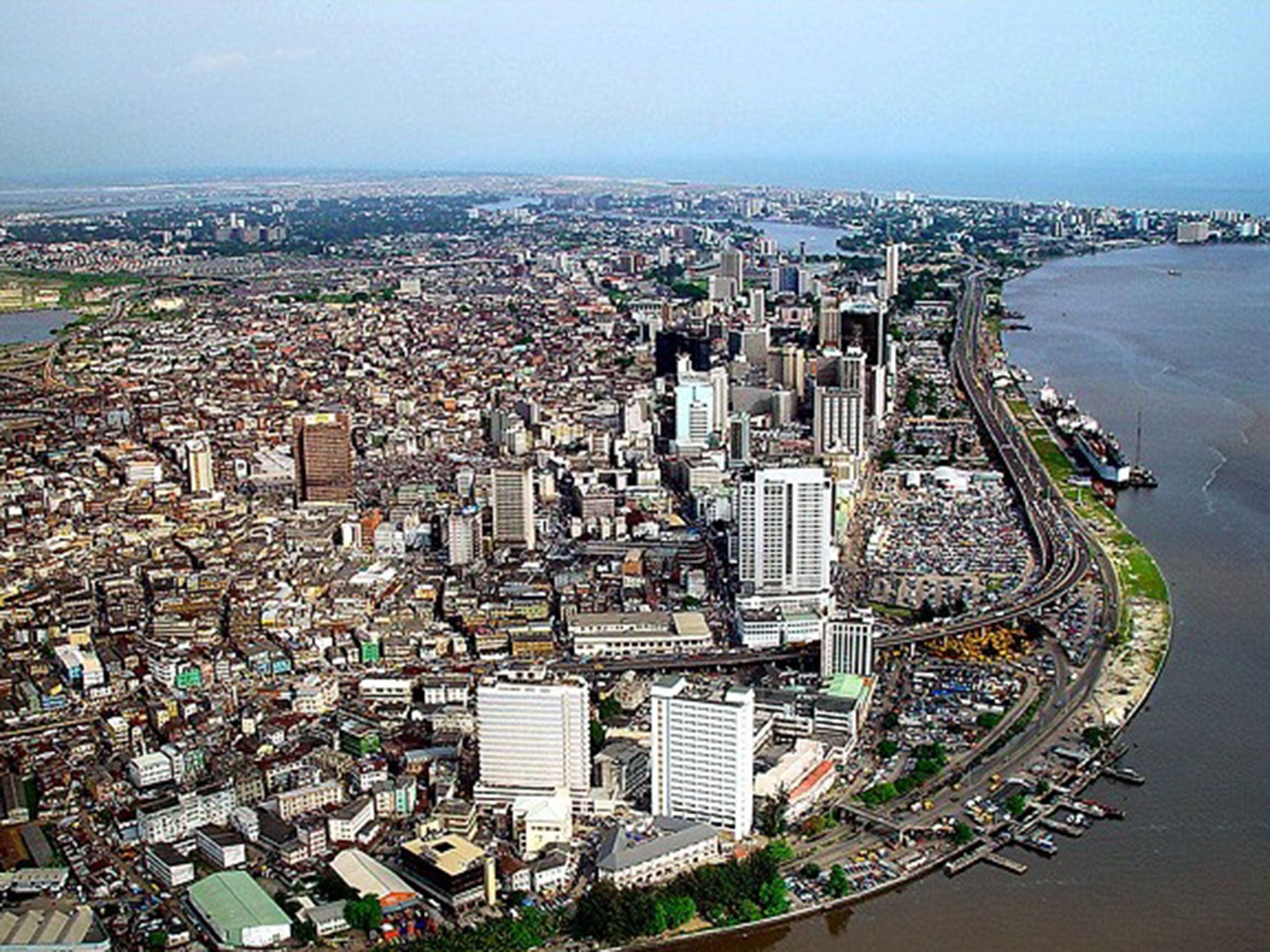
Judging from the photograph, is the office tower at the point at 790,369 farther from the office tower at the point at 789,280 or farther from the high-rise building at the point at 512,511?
the office tower at the point at 789,280

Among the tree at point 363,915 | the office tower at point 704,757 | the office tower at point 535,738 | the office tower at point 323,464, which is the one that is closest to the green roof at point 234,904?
the tree at point 363,915

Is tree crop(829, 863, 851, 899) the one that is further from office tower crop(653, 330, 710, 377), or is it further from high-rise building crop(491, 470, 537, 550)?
office tower crop(653, 330, 710, 377)

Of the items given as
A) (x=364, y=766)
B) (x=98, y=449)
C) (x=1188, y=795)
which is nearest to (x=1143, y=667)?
(x=1188, y=795)

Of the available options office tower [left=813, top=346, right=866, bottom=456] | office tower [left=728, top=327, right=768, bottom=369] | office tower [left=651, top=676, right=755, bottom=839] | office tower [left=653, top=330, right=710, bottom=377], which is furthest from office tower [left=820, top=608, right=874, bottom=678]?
office tower [left=728, top=327, right=768, bottom=369]

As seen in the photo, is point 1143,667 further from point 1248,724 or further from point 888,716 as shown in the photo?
point 888,716

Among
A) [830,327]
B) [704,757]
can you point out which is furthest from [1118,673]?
[830,327]
